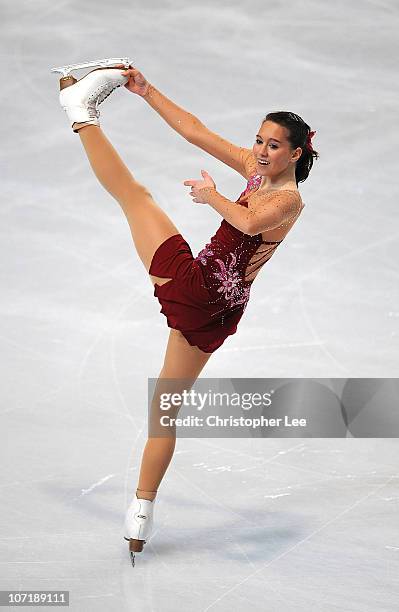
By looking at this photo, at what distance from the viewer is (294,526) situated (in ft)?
12.8

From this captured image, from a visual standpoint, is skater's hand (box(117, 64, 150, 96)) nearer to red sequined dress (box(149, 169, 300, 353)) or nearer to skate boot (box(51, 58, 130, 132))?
skate boot (box(51, 58, 130, 132))

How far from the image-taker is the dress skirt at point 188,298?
3.56 metres

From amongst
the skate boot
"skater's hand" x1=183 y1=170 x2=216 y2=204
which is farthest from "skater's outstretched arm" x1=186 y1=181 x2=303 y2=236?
the skate boot

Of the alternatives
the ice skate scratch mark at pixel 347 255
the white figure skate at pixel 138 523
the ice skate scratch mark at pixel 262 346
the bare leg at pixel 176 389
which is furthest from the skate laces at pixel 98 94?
the ice skate scratch mark at pixel 347 255

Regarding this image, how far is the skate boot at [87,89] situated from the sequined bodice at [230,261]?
62cm

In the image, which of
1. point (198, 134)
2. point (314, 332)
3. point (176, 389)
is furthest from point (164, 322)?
point (176, 389)

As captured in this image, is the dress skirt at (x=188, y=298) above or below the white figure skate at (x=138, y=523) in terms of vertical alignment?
above

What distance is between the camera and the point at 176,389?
3.67 metres

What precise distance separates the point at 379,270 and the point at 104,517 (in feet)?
9.40

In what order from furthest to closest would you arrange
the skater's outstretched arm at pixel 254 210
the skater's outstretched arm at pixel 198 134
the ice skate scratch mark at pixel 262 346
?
the ice skate scratch mark at pixel 262 346
the skater's outstretched arm at pixel 198 134
the skater's outstretched arm at pixel 254 210

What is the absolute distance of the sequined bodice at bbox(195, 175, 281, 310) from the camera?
3.55 m

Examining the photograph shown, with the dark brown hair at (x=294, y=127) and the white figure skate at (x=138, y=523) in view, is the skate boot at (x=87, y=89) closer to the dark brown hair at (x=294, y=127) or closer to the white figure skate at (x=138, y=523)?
the dark brown hair at (x=294, y=127)

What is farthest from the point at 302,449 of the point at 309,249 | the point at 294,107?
the point at 294,107

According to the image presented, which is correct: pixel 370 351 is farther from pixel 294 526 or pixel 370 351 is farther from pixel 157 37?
pixel 157 37
